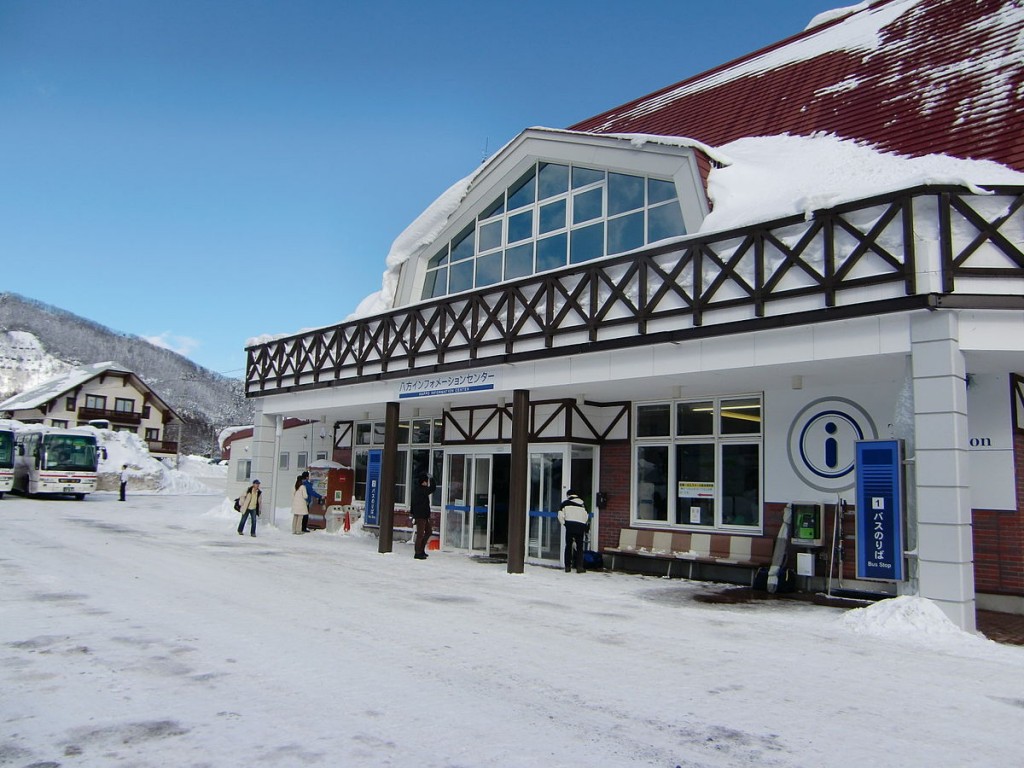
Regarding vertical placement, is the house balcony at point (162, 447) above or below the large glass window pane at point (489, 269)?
below

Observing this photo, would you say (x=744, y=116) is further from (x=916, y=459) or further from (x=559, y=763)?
(x=559, y=763)

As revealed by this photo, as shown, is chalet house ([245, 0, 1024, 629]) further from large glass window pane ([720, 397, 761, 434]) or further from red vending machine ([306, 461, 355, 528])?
red vending machine ([306, 461, 355, 528])

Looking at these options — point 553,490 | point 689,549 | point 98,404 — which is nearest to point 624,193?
point 553,490

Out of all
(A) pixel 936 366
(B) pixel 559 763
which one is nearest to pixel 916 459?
(A) pixel 936 366

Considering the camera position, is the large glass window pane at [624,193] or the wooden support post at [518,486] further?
the large glass window pane at [624,193]

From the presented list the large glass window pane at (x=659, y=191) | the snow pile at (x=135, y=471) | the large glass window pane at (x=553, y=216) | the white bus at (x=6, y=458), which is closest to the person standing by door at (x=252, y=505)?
the large glass window pane at (x=553, y=216)

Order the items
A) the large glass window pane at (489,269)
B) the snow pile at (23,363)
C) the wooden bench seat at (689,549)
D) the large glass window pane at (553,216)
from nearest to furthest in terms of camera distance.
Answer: the wooden bench seat at (689,549) → the large glass window pane at (553,216) → the large glass window pane at (489,269) → the snow pile at (23,363)

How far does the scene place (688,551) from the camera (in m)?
13.9

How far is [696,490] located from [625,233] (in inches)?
203

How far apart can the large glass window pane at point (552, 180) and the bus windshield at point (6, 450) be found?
87.9ft

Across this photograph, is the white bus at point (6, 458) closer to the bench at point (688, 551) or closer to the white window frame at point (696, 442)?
the bench at point (688, 551)

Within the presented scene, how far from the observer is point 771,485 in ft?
43.0

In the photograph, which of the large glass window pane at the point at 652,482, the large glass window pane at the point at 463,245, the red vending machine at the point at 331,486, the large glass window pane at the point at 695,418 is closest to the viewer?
the large glass window pane at the point at 695,418

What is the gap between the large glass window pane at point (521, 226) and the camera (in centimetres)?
1764
